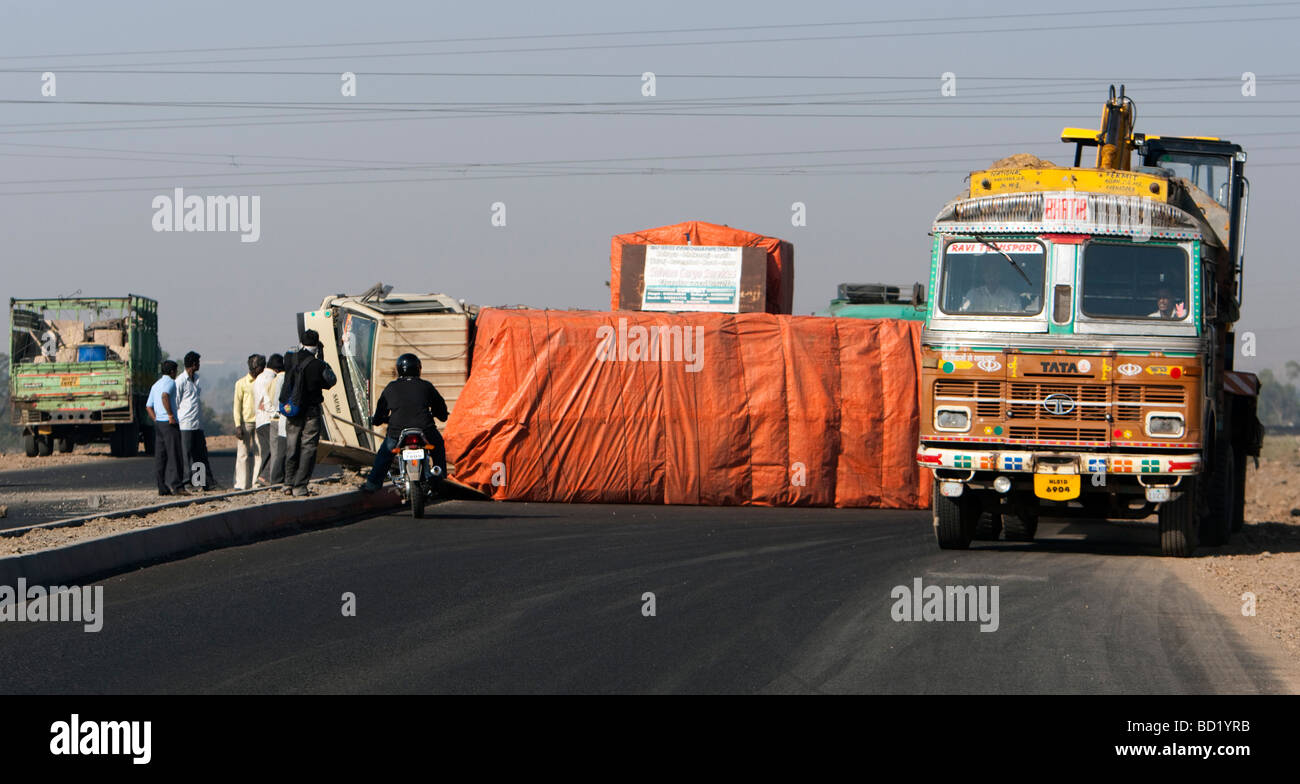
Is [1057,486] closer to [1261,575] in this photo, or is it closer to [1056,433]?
[1056,433]

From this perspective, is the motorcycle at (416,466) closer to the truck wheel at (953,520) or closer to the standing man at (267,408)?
the standing man at (267,408)

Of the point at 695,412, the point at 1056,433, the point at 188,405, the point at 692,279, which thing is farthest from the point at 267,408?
the point at 1056,433

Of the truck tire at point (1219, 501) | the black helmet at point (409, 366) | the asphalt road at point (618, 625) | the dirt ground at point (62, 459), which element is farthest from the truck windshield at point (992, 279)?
the dirt ground at point (62, 459)

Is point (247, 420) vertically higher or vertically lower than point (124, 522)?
higher

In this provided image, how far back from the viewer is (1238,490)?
1833 centimetres

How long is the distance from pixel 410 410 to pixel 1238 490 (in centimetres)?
993

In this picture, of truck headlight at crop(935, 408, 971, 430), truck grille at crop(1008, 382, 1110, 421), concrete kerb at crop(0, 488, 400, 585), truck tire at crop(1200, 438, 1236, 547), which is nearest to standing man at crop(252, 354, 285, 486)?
concrete kerb at crop(0, 488, 400, 585)

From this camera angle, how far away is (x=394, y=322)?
21.1 metres

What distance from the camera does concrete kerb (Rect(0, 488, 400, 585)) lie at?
36.0 ft

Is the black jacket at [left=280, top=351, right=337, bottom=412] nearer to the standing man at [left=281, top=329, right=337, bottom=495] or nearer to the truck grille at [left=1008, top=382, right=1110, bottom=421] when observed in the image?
the standing man at [left=281, top=329, right=337, bottom=495]

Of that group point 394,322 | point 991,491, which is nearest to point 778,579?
point 991,491

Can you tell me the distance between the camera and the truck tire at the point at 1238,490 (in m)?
18.1

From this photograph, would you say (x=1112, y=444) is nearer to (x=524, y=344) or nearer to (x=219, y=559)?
(x=219, y=559)

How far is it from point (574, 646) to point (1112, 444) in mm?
7019
